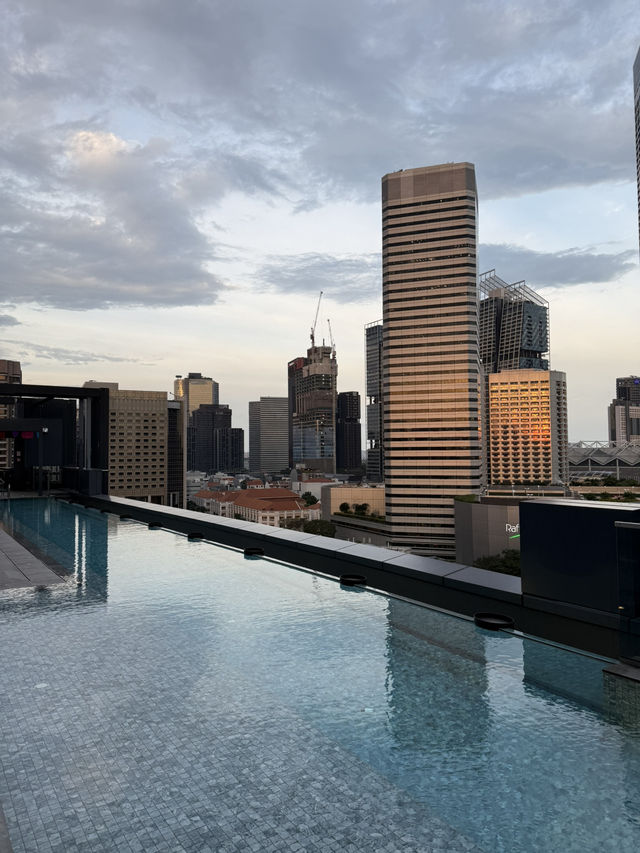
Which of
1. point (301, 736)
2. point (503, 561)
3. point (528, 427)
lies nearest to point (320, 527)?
point (503, 561)

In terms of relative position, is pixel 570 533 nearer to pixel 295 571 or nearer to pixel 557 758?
pixel 557 758

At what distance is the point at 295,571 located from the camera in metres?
12.1

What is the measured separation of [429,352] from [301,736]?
14723cm

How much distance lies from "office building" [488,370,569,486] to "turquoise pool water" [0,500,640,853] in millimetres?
190478

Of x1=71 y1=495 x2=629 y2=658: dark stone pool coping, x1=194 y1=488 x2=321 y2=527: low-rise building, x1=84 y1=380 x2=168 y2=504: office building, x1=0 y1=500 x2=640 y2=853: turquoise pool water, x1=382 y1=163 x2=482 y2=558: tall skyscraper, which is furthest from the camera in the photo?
x1=84 y1=380 x2=168 y2=504: office building

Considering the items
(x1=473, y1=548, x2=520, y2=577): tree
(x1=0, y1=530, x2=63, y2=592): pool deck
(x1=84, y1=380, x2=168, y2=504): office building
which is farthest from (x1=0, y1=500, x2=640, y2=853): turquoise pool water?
(x1=84, y1=380, x2=168, y2=504): office building

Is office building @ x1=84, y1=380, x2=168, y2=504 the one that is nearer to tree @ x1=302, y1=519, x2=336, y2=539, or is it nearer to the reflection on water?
tree @ x1=302, y1=519, x2=336, y2=539

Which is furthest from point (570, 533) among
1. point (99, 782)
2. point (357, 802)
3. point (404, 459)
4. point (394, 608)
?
point (404, 459)

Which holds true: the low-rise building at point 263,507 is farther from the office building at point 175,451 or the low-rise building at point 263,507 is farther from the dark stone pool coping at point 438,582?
the dark stone pool coping at point 438,582

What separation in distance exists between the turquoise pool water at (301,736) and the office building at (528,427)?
190 metres

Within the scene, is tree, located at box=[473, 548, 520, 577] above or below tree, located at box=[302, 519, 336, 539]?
above

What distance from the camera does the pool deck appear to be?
11125mm

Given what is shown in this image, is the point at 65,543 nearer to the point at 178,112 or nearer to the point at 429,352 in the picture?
the point at 178,112

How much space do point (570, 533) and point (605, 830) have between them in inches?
160
